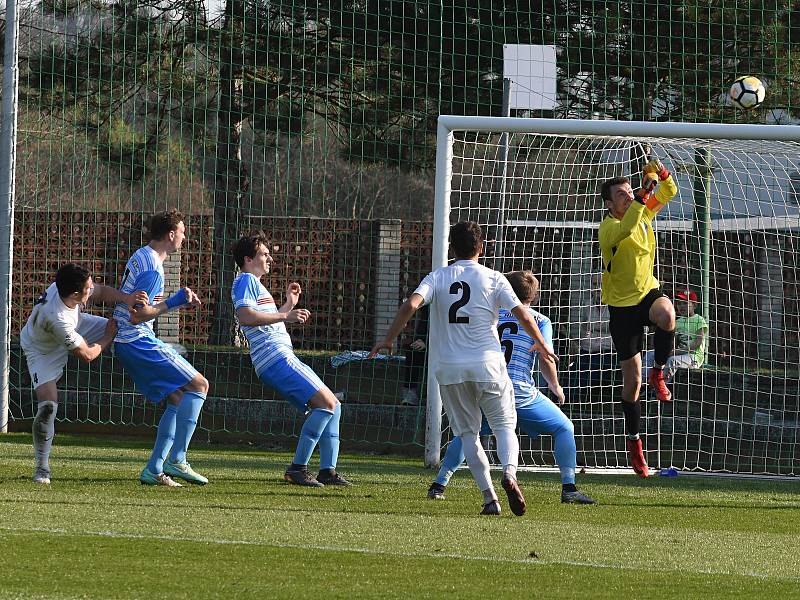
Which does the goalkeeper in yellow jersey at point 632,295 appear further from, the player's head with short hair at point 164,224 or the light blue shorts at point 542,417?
the player's head with short hair at point 164,224

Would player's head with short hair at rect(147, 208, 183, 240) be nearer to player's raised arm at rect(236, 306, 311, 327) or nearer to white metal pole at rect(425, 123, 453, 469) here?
player's raised arm at rect(236, 306, 311, 327)

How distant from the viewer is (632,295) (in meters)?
10.1

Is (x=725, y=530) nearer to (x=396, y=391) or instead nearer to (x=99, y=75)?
(x=396, y=391)

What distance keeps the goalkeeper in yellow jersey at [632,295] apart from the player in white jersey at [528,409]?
3.35ft

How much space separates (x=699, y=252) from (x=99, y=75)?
6.84m

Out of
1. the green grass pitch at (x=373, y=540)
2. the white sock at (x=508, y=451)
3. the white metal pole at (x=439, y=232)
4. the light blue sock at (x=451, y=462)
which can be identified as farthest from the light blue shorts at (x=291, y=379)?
the white metal pole at (x=439, y=232)

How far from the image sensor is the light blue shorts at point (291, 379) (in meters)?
9.28

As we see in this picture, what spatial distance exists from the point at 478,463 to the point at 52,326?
298 cm

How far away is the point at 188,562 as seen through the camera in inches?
233

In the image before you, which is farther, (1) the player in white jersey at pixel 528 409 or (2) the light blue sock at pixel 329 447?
(2) the light blue sock at pixel 329 447

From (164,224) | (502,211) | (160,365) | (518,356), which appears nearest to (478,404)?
(518,356)

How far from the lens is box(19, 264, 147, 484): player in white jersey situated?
28.8 feet

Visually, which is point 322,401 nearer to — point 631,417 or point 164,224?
point 164,224

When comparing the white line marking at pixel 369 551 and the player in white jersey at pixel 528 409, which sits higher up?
the player in white jersey at pixel 528 409
